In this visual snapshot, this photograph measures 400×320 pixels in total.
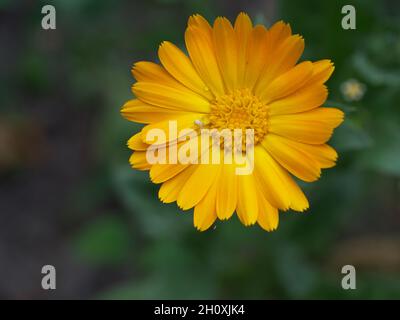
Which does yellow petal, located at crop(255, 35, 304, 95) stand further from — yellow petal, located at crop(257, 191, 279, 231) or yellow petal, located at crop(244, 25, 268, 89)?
yellow petal, located at crop(257, 191, 279, 231)

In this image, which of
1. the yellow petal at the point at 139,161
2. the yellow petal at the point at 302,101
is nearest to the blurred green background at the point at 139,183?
the yellow petal at the point at 302,101

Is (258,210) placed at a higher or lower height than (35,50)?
lower

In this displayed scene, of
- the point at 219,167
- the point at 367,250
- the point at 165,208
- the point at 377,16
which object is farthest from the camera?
the point at 367,250

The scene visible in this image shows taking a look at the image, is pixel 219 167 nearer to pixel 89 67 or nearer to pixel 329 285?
pixel 329 285

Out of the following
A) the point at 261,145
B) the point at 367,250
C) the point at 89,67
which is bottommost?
the point at 367,250

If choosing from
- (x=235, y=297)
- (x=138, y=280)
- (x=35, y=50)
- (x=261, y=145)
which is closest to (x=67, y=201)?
(x=138, y=280)

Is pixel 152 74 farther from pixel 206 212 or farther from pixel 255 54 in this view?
pixel 206 212
